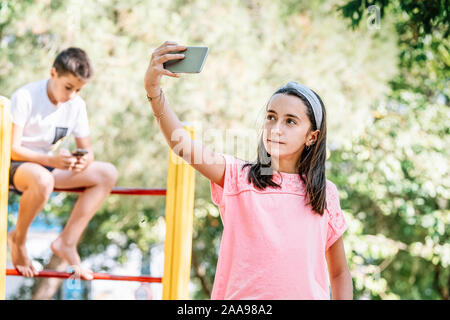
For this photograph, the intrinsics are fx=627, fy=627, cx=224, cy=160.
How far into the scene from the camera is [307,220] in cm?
172

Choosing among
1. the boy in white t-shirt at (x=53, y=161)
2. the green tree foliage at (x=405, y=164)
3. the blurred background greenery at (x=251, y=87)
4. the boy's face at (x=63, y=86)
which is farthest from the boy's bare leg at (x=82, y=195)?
the green tree foliage at (x=405, y=164)

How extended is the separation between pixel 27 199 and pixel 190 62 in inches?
71.5

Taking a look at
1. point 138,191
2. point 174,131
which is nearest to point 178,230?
point 138,191

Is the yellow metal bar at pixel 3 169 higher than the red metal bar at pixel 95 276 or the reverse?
higher

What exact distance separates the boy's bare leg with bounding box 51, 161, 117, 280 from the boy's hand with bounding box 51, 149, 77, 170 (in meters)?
0.15

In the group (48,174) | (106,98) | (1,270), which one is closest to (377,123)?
(106,98)

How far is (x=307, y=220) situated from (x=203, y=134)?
4764mm

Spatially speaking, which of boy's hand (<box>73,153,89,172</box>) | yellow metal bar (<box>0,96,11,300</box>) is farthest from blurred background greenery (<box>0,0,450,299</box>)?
yellow metal bar (<box>0,96,11,300</box>)

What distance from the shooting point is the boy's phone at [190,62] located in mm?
1562

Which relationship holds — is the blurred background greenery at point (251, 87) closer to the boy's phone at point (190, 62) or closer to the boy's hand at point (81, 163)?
the boy's hand at point (81, 163)

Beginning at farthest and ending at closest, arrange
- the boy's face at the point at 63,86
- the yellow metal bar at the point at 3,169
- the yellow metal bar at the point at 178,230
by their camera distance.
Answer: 1. the boy's face at the point at 63,86
2. the yellow metal bar at the point at 178,230
3. the yellow metal bar at the point at 3,169

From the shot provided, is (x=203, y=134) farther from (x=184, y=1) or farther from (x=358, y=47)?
(x=358, y=47)

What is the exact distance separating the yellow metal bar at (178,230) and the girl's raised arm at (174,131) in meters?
1.26

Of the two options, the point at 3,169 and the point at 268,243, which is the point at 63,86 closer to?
the point at 3,169
